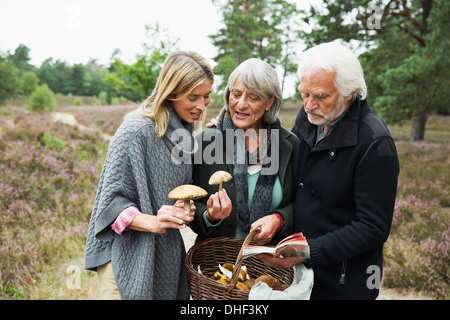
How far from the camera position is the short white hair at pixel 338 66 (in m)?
1.79

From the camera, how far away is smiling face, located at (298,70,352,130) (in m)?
1.83

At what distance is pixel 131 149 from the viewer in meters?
1.98

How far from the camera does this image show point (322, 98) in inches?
73.8

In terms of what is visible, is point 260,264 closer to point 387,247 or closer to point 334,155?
point 334,155

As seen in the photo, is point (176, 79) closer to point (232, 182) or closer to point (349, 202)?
point (232, 182)

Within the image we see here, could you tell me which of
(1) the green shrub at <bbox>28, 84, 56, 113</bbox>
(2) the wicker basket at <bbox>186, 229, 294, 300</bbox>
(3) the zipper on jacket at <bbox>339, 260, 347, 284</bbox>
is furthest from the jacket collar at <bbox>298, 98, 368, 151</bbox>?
(1) the green shrub at <bbox>28, 84, 56, 113</bbox>

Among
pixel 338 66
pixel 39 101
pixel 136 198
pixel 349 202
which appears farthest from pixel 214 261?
pixel 39 101

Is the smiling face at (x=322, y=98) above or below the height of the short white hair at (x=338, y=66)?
below

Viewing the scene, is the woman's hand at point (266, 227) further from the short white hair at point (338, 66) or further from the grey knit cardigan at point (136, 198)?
the short white hair at point (338, 66)

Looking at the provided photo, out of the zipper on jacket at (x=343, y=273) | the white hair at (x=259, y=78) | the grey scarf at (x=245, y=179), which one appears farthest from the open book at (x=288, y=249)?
the white hair at (x=259, y=78)

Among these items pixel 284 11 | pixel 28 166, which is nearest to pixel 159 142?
pixel 28 166

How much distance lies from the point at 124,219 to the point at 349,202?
1.32 m

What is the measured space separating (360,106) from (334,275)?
103 centimetres

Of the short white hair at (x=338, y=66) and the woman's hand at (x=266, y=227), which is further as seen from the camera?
the woman's hand at (x=266, y=227)
